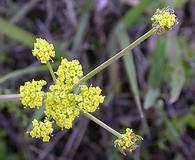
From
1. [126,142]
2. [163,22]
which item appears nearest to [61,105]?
[126,142]

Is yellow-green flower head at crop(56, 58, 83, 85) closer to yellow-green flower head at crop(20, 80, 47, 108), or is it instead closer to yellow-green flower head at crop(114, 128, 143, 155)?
yellow-green flower head at crop(20, 80, 47, 108)

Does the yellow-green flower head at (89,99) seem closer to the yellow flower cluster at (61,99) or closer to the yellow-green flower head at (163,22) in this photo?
the yellow flower cluster at (61,99)

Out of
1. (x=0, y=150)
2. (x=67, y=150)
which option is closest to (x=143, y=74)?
(x=67, y=150)

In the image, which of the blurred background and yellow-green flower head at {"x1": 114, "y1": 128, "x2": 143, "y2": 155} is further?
the blurred background

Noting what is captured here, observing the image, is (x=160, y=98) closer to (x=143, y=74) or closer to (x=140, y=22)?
(x=143, y=74)

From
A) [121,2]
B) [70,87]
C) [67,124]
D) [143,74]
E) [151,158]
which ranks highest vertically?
[121,2]

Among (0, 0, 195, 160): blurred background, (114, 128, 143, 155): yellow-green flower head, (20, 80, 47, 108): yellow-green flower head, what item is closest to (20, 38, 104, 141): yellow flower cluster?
(20, 80, 47, 108): yellow-green flower head
